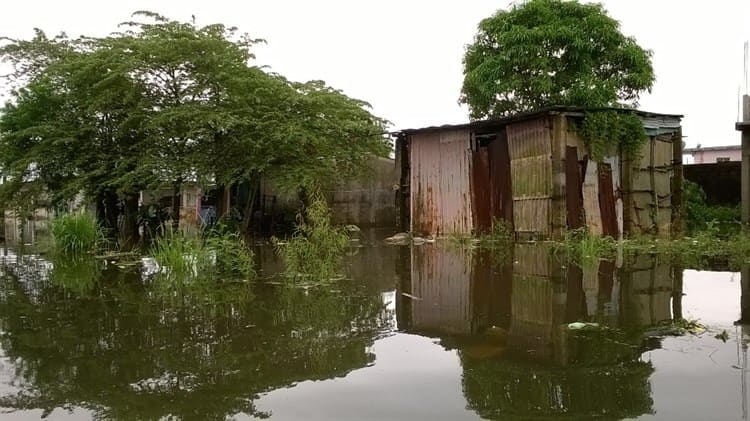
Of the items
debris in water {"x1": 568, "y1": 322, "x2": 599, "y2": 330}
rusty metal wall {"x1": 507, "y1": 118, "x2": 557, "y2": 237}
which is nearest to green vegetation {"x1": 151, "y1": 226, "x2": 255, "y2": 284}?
debris in water {"x1": 568, "y1": 322, "x2": 599, "y2": 330}

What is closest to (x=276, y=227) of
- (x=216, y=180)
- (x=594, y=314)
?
(x=216, y=180)

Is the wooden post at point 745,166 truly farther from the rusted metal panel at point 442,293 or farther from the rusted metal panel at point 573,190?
the rusted metal panel at point 442,293

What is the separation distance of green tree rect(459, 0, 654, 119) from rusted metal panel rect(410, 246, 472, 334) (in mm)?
10151

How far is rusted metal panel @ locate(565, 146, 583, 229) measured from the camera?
12.4 metres

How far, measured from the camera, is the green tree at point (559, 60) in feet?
62.0

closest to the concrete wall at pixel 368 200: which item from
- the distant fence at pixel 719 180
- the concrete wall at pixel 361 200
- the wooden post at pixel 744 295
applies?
the concrete wall at pixel 361 200

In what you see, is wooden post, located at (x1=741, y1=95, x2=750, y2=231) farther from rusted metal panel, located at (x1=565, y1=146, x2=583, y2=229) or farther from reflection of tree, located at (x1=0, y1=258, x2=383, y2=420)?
reflection of tree, located at (x1=0, y1=258, x2=383, y2=420)

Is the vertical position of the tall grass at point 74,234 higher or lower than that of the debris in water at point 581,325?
higher

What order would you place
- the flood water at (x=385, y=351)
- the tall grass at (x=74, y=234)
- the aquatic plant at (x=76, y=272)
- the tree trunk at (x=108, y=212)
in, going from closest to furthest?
the flood water at (x=385, y=351)
the aquatic plant at (x=76, y=272)
the tall grass at (x=74, y=234)
the tree trunk at (x=108, y=212)

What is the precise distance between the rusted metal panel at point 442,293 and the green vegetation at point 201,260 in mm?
2360

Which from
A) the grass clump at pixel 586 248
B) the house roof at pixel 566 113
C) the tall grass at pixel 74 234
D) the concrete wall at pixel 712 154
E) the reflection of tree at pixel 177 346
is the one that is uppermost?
the concrete wall at pixel 712 154

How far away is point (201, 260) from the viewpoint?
26.9ft

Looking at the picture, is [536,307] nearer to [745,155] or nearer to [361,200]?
[745,155]

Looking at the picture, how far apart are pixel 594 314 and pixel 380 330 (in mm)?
1874
